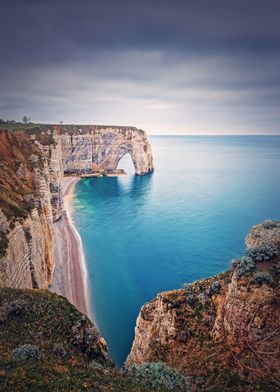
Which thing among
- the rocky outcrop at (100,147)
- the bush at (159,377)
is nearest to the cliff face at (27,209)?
the bush at (159,377)

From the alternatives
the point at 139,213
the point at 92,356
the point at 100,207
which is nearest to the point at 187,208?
the point at 139,213

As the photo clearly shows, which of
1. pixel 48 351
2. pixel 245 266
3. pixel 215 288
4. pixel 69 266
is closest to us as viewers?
pixel 48 351

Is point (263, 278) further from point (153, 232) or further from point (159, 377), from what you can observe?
point (153, 232)

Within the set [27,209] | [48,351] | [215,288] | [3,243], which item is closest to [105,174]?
[27,209]

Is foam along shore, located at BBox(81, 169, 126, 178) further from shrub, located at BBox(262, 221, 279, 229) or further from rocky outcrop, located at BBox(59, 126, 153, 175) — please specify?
shrub, located at BBox(262, 221, 279, 229)

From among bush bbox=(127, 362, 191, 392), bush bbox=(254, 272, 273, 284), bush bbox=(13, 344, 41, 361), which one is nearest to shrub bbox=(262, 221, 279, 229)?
bush bbox=(254, 272, 273, 284)

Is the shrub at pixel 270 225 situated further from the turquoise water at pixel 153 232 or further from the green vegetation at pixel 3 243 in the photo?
the green vegetation at pixel 3 243
